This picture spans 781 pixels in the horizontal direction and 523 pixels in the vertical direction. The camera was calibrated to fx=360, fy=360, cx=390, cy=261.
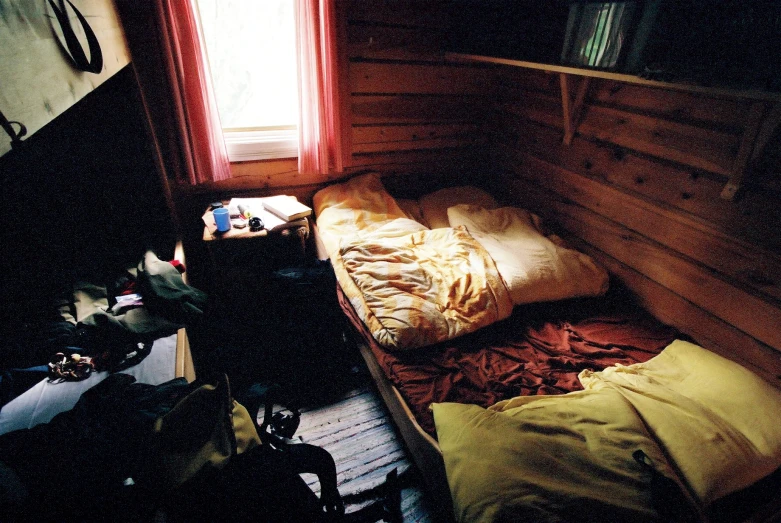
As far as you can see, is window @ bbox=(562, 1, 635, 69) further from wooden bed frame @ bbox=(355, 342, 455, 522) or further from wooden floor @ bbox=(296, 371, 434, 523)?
wooden floor @ bbox=(296, 371, 434, 523)

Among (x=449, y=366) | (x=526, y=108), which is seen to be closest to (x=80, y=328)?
(x=449, y=366)

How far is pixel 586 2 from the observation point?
164 centimetres

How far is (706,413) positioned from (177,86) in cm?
282

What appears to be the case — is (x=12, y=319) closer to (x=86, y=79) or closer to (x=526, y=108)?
(x=86, y=79)

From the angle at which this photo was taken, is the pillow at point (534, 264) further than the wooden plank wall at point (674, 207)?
Yes

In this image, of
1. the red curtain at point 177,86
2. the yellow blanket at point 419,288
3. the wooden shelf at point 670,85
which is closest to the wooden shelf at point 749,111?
the wooden shelf at point 670,85

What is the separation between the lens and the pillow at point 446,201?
2.70 meters

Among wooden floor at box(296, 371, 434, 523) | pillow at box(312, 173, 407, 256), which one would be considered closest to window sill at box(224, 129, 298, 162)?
pillow at box(312, 173, 407, 256)

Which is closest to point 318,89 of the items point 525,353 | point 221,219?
point 221,219

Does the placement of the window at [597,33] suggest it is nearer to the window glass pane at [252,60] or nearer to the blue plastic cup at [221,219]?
the window glass pane at [252,60]

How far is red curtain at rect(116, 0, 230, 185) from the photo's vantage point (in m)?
1.86

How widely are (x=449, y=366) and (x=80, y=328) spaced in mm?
1525

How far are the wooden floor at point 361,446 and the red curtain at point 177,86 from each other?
1612 millimetres

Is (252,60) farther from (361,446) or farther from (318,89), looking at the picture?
(361,446)
